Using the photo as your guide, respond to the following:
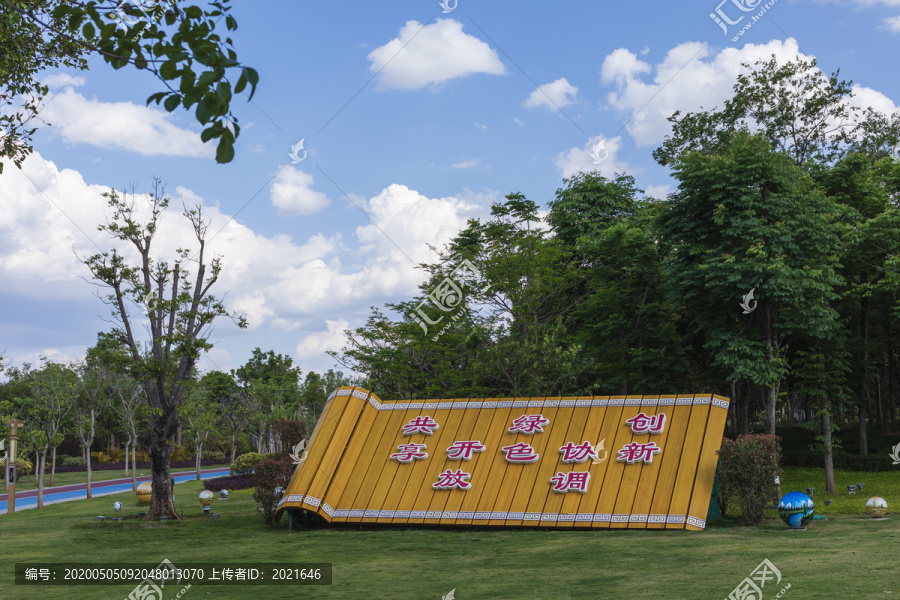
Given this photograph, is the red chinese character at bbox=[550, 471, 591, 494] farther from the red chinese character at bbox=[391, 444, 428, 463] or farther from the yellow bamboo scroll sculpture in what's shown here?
the red chinese character at bbox=[391, 444, 428, 463]

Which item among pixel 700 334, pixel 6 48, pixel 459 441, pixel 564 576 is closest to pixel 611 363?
pixel 700 334

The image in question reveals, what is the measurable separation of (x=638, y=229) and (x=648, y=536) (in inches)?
603

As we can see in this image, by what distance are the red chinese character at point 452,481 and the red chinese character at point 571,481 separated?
175 cm

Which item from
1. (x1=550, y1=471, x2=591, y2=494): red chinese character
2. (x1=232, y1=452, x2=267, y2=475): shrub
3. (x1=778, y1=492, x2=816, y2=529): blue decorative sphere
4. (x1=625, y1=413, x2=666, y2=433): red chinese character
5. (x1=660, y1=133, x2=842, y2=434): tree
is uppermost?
(x1=660, y1=133, x2=842, y2=434): tree

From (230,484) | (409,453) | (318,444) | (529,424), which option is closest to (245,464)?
(230,484)

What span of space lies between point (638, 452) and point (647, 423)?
698 mm

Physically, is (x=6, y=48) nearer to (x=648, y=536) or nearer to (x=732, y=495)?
(x=648, y=536)

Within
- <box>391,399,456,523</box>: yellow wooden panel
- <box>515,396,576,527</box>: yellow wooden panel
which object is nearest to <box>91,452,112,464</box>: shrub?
<box>391,399,456,523</box>: yellow wooden panel

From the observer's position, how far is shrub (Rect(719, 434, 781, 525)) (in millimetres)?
13000

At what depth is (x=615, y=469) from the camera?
44.9 ft

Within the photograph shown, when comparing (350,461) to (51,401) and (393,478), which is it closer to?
(393,478)

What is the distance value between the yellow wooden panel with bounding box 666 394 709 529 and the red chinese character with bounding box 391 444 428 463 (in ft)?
16.8

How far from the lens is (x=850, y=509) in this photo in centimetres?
1662

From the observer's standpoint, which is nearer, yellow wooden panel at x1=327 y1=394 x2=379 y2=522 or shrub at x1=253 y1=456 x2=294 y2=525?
yellow wooden panel at x1=327 y1=394 x2=379 y2=522
